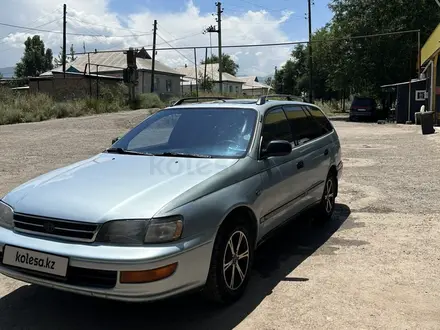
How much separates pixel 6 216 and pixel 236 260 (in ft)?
5.70

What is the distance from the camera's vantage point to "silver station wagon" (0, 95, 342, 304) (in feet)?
9.49

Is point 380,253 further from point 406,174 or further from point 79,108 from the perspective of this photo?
point 79,108

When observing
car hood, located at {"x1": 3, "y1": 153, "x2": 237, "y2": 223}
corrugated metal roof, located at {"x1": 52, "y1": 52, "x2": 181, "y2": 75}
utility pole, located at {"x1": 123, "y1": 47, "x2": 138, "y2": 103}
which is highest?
corrugated metal roof, located at {"x1": 52, "y1": 52, "x2": 181, "y2": 75}

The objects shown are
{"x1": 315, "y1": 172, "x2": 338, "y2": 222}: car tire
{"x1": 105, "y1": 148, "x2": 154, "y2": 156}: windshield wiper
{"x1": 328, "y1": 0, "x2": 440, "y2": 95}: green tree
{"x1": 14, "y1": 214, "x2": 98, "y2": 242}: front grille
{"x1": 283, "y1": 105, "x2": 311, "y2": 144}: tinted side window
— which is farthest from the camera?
{"x1": 328, "y1": 0, "x2": 440, "y2": 95}: green tree

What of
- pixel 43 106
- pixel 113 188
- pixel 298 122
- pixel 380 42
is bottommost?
pixel 113 188

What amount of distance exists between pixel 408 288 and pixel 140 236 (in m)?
2.35

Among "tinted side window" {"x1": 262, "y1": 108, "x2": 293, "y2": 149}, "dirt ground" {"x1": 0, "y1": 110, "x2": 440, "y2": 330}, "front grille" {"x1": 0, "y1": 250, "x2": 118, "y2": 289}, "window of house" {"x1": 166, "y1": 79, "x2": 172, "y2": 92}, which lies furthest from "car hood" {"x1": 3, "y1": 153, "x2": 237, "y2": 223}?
"window of house" {"x1": 166, "y1": 79, "x2": 172, "y2": 92}

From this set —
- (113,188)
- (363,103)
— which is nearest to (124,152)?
(113,188)

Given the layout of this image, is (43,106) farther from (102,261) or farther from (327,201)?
(102,261)

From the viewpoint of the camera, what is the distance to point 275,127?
15.1 feet

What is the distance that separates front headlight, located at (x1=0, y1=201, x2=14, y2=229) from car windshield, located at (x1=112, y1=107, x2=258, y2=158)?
134cm

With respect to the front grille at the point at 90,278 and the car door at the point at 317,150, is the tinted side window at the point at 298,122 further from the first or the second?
the front grille at the point at 90,278

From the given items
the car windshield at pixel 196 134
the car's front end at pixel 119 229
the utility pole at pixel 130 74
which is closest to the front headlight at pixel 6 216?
the car's front end at pixel 119 229

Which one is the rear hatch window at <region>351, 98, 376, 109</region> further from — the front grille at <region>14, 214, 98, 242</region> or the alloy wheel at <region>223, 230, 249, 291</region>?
the front grille at <region>14, 214, 98, 242</region>
